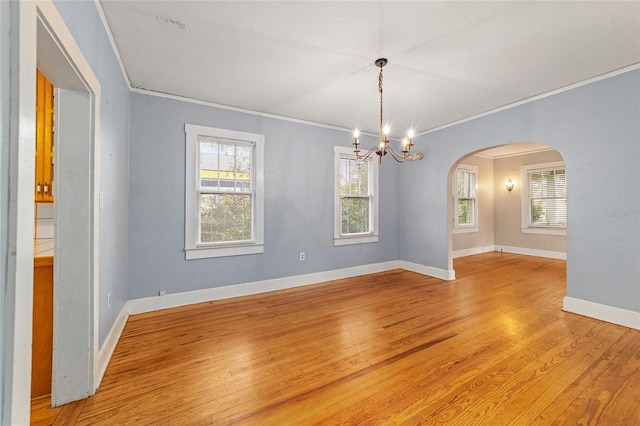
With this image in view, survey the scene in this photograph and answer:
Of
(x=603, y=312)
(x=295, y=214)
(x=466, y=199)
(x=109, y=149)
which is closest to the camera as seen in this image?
(x=109, y=149)

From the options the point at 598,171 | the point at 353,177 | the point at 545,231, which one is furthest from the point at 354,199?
the point at 545,231

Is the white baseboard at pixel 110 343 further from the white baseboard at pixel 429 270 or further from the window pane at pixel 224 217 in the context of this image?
the white baseboard at pixel 429 270

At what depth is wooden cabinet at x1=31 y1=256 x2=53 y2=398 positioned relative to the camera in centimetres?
171

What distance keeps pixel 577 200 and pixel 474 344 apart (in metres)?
2.19

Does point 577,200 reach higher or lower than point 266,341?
higher

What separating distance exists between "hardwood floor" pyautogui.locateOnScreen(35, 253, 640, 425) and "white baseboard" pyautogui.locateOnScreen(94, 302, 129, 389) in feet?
0.19

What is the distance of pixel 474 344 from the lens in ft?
7.89

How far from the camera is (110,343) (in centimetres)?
221

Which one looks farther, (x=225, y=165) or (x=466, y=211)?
(x=466, y=211)

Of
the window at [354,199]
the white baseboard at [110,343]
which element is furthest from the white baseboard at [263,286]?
the window at [354,199]

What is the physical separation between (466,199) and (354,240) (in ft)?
12.8

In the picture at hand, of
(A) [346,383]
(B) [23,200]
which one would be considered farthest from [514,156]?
(B) [23,200]

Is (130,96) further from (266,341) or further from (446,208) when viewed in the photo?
(446,208)

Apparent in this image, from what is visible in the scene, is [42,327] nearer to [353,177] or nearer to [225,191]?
→ [225,191]
